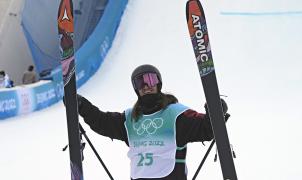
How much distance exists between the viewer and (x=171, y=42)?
1093cm

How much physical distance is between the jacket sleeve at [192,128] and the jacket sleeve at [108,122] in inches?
11.9

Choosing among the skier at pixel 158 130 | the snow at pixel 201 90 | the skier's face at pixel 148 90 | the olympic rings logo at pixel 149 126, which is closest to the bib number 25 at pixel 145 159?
the skier at pixel 158 130

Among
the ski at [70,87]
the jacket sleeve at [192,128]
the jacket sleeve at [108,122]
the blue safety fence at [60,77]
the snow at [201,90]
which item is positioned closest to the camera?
the jacket sleeve at [192,128]

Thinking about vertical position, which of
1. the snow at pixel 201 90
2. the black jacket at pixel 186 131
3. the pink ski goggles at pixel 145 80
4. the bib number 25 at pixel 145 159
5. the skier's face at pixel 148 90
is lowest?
the snow at pixel 201 90

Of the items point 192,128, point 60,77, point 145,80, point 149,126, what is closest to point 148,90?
point 145,80

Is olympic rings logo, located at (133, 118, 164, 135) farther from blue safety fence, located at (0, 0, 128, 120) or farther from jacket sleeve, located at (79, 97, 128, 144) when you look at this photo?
blue safety fence, located at (0, 0, 128, 120)

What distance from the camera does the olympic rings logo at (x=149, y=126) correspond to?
8.68 feet

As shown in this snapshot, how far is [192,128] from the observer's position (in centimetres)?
259

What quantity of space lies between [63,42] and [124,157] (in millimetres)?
2765

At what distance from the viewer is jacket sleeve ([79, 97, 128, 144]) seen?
2781 mm

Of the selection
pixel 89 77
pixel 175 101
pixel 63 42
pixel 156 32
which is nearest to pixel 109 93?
pixel 89 77

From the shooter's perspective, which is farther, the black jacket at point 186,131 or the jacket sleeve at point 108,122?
the jacket sleeve at point 108,122

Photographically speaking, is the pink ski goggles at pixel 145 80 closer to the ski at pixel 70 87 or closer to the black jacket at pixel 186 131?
the black jacket at pixel 186 131

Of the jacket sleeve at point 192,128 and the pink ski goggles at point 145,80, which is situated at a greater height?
the pink ski goggles at point 145,80
